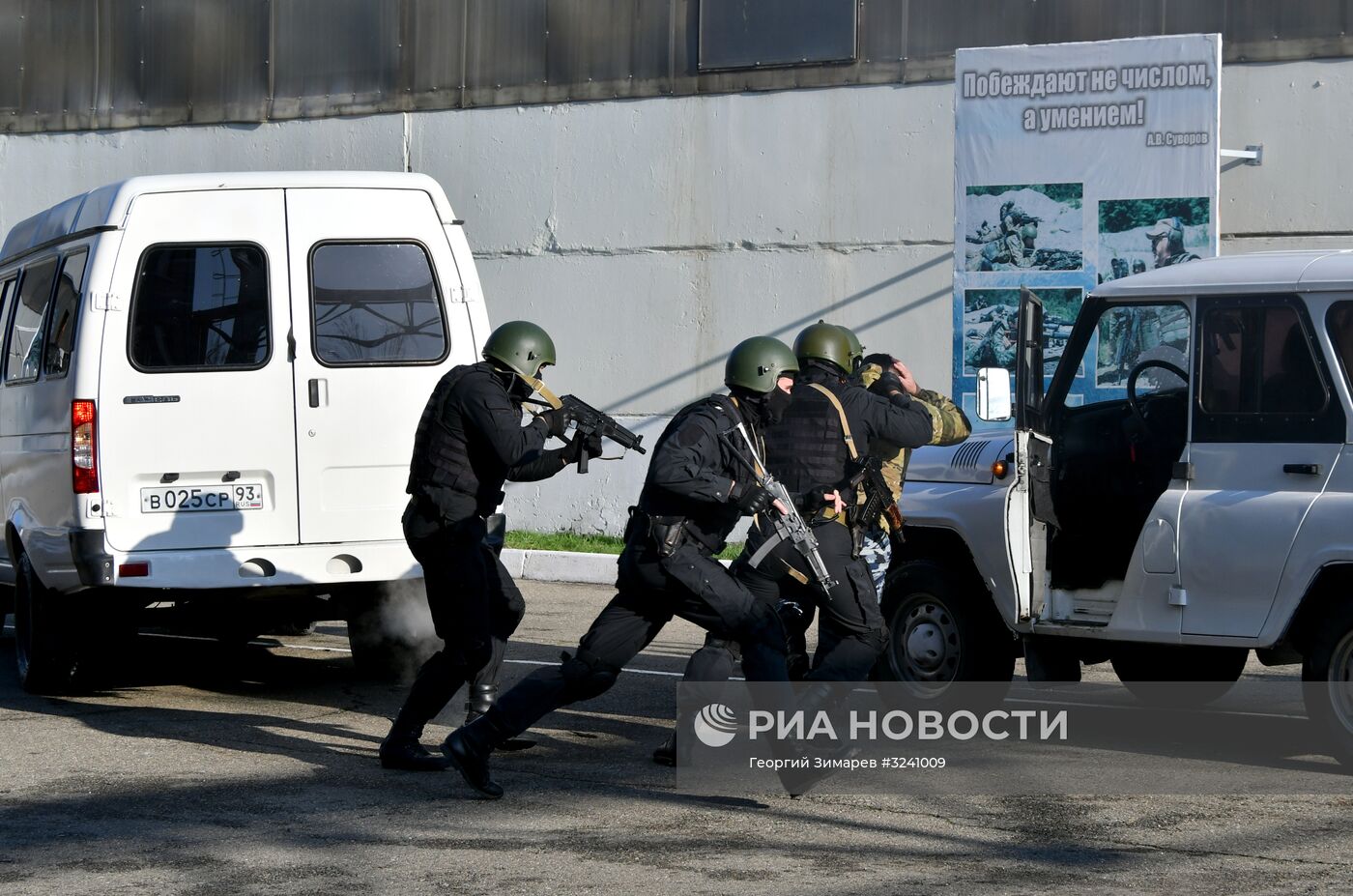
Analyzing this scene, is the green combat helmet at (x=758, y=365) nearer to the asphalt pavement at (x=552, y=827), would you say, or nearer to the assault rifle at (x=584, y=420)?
the assault rifle at (x=584, y=420)

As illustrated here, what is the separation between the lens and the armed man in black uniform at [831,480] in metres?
7.11

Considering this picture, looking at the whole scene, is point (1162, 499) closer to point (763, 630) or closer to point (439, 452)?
point (763, 630)

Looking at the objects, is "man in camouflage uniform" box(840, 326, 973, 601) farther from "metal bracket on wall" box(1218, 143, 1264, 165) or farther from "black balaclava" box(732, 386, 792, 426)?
"metal bracket on wall" box(1218, 143, 1264, 165)

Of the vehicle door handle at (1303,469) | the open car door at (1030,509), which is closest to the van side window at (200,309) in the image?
the open car door at (1030,509)

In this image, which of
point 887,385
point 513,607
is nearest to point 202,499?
point 513,607

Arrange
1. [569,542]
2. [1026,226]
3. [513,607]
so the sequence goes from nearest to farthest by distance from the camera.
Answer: [513,607]
[1026,226]
[569,542]

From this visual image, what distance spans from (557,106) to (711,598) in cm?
1245

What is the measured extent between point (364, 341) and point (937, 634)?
309 centimetres

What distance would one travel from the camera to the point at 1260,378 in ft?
23.8

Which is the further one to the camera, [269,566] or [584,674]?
[269,566]

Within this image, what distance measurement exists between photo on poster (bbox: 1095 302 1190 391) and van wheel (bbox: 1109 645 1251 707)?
160cm

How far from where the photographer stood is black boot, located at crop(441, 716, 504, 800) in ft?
21.9

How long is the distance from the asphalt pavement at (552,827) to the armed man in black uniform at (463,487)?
0.36 meters
